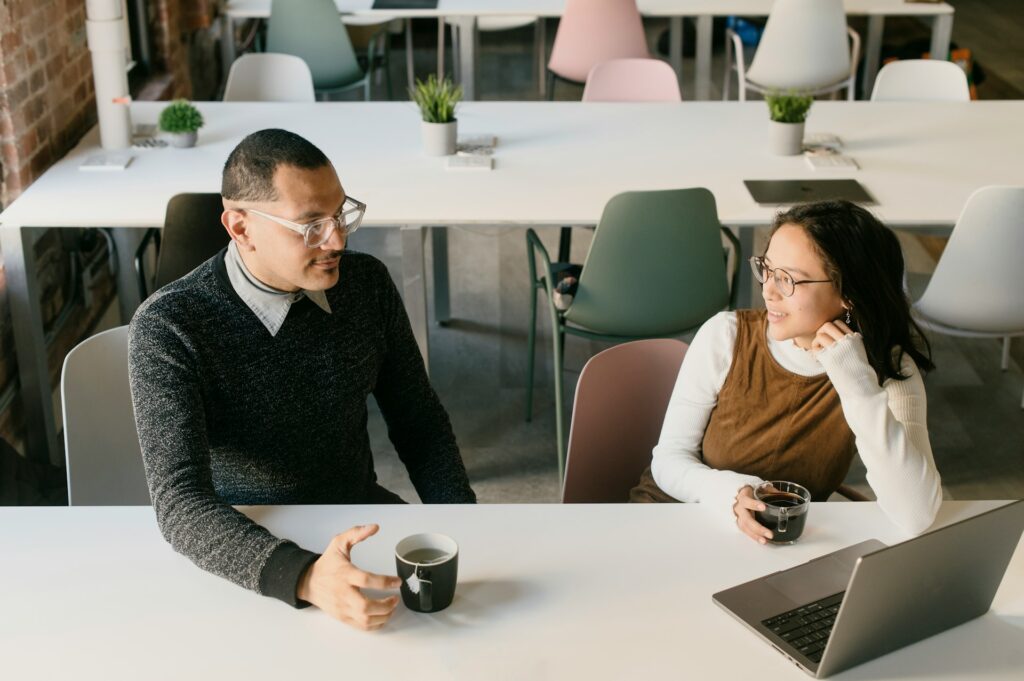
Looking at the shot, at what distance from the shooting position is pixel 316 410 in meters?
2.14

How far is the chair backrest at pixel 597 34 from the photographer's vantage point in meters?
5.52

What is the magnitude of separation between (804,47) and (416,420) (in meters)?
3.77

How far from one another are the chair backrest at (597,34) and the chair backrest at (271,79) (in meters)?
1.47

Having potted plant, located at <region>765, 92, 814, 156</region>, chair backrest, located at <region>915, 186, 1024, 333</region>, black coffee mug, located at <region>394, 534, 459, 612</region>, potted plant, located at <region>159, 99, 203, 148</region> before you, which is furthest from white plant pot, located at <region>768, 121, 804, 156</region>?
black coffee mug, located at <region>394, 534, 459, 612</region>

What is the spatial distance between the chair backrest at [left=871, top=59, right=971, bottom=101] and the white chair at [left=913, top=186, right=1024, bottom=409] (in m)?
1.48

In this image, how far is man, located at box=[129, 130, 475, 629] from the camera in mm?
1803

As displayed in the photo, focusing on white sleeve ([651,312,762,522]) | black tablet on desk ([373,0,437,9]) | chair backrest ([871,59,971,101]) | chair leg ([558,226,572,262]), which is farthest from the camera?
black tablet on desk ([373,0,437,9])

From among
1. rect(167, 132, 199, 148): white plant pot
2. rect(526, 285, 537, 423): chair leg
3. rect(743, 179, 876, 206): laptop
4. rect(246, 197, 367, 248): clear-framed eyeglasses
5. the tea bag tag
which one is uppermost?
rect(246, 197, 367, 248): clear-framed eyeglasses

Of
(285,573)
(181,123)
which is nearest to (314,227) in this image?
(285,573)

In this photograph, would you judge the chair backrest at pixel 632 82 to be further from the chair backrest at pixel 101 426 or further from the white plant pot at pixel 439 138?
the chair backrest at pixel 101 426

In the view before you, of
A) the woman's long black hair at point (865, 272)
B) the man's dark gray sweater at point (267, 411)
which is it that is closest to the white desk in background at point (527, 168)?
the man's dark gray sweater at point (267, 411)

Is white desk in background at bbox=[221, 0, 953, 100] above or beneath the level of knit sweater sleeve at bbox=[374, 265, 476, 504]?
above

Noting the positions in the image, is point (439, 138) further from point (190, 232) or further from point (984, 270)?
point (984, 270)

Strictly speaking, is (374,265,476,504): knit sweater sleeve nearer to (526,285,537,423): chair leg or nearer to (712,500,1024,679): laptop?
(712,500,1024,679): laptop
